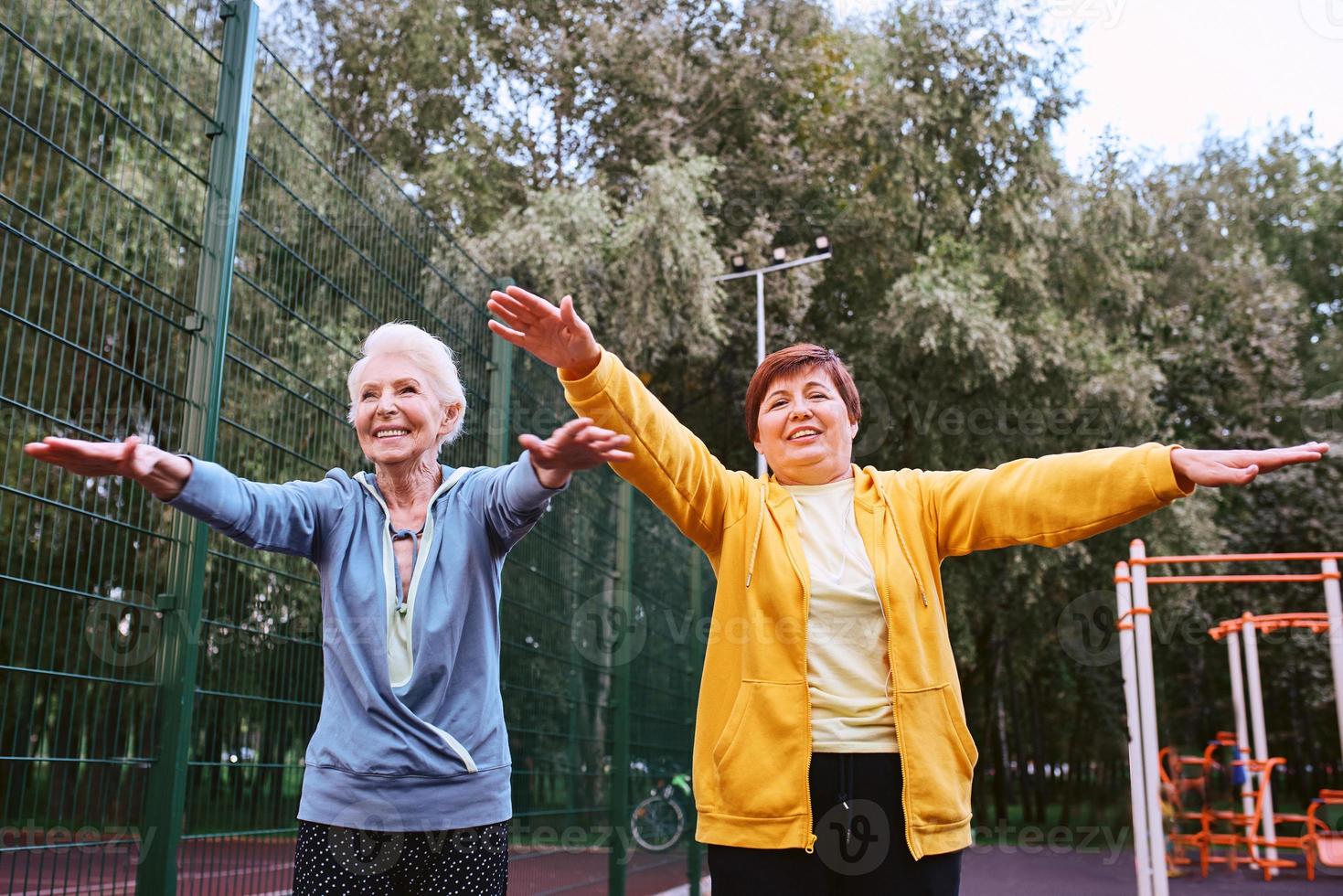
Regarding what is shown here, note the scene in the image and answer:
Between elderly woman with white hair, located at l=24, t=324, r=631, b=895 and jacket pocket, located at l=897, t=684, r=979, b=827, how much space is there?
0.78 m

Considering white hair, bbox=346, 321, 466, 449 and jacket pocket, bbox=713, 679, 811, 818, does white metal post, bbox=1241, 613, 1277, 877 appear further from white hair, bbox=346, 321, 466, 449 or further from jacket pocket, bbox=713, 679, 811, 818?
white hair, bbox=346, 321, 466, 449

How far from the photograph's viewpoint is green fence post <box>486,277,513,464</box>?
15.0 feet

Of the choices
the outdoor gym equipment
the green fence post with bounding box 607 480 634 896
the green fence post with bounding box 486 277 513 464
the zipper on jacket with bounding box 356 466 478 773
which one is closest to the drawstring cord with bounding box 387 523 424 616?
the zipper on jacket with bounding box 356 466 478 773

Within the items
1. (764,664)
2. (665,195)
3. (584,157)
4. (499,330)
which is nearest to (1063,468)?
(764,664)

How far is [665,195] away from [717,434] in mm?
5240

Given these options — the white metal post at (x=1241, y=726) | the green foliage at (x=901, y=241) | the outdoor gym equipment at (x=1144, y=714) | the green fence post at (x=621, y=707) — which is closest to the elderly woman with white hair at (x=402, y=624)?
the green fence post at (x=621, y=707)

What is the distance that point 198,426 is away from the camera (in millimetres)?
2867

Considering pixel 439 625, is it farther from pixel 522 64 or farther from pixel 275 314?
pixel 522 64

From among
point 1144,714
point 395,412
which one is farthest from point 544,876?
point 1144,714

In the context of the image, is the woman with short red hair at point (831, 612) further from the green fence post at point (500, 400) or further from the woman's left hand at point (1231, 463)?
the green fence post at point (500, 400)

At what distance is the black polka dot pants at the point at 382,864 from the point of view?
6.72ft

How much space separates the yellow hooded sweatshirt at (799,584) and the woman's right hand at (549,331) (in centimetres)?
4

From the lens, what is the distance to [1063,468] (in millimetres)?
2391

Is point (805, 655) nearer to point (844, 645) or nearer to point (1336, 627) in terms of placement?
point (844, 645)
